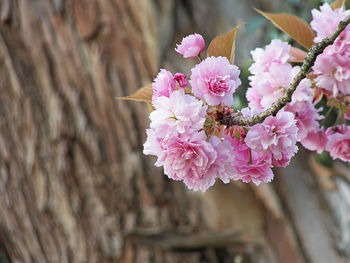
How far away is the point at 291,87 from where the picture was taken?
361 millimetres

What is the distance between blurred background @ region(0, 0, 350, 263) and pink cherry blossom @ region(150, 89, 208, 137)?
3.29 feet

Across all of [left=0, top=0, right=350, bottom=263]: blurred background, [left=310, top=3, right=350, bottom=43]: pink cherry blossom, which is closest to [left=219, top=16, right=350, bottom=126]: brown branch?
[left=310, top=3, right=350, bottom=43]: pink cherry blossom

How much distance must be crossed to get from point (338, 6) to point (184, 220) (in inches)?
39.9

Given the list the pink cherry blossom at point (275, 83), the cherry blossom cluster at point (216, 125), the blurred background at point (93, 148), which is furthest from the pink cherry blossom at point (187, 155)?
the blurred background at point (93, 148)

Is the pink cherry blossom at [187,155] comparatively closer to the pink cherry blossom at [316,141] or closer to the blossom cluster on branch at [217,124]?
the blossom cluster on branch at [217,124]

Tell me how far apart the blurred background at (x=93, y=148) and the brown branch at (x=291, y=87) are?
3.22 feet

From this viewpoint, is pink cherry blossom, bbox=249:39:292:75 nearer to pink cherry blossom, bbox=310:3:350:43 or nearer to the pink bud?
pink cherry blossom, bbox=310:3:350:43

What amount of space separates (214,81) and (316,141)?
211mm

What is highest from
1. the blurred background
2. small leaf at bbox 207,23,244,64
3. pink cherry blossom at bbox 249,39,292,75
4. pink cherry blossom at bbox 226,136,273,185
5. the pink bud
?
the blurred background

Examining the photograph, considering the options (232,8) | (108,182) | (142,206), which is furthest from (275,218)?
(232,8)

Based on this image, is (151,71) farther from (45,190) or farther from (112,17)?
(45,190)

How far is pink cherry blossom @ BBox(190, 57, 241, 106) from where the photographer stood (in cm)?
40

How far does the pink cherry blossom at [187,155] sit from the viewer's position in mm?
381

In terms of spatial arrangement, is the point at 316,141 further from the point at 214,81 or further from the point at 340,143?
the point at 214,81
